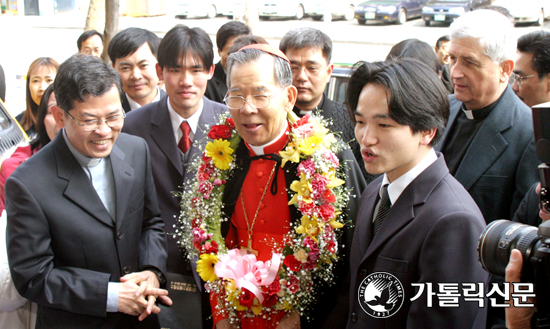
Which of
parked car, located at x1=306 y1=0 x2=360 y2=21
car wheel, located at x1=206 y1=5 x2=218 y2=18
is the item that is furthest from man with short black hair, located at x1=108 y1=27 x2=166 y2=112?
car wheel, located at x1=206 y1=5 x2=218 y2=18

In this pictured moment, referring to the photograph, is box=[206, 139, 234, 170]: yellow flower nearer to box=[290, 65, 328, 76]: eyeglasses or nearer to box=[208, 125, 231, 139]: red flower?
box=[208, 125, 231, 139]: red flower

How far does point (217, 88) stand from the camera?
564 cm

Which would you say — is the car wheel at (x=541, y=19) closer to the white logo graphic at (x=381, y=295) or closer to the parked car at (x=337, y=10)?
the parked car at (x=337, y=10)

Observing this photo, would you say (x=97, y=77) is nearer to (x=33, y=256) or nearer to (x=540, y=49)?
(x=33, y=256)

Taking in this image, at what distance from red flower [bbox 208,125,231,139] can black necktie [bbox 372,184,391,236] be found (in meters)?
1.06

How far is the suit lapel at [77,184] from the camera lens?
8.66 feet

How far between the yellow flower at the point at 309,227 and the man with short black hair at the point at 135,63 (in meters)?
2.62

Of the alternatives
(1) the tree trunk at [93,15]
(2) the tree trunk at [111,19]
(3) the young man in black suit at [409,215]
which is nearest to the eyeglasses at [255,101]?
(3) the young man in black suit at [409,215]

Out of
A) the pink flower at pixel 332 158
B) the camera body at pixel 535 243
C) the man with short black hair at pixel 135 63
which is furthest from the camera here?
the man with short black hair at pixel 135 63

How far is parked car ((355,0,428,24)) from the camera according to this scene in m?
19.4

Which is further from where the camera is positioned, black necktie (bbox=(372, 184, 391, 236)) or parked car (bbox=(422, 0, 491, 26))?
parked car (bbox=(422, 0, 491, 26))

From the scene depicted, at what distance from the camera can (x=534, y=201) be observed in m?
2.49

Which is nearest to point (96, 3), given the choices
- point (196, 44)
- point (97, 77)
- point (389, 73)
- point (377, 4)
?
point (196, 44)

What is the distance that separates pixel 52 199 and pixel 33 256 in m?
0.30
